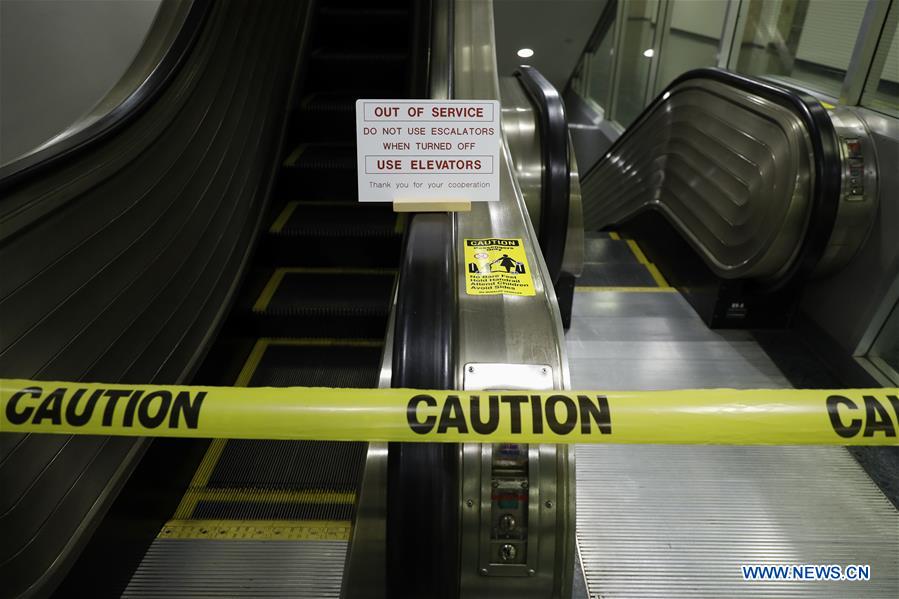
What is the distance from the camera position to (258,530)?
2.06m

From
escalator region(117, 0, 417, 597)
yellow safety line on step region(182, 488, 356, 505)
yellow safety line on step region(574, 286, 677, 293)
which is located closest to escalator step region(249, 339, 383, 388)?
escalator region(117, 0, 417, 597)

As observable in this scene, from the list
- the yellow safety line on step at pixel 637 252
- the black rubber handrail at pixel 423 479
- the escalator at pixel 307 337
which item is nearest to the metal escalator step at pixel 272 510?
the escalator at pixel 307 337

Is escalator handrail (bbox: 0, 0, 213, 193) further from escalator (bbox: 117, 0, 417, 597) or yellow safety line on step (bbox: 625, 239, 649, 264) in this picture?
yellow safety line on step (bbox: 625, 239, 649, 264)

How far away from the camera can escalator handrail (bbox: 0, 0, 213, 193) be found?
1.69 metres

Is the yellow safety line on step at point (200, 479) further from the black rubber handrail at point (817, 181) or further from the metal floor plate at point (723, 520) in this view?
the black rubber handrail at point (817, 181)

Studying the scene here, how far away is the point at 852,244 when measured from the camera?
9.99ft

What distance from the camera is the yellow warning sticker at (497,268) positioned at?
5.51ft

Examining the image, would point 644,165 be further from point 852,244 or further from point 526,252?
point 526,252

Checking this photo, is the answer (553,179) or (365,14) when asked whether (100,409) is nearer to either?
(553,179)

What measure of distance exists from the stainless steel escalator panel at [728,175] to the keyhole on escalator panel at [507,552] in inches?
102

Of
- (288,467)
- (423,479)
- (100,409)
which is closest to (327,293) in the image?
(288,467)

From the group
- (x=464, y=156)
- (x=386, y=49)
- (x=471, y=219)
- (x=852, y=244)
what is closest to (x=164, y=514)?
(x=471, y=219)

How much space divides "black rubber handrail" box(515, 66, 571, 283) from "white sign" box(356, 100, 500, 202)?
1407mm

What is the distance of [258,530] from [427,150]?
148cm
